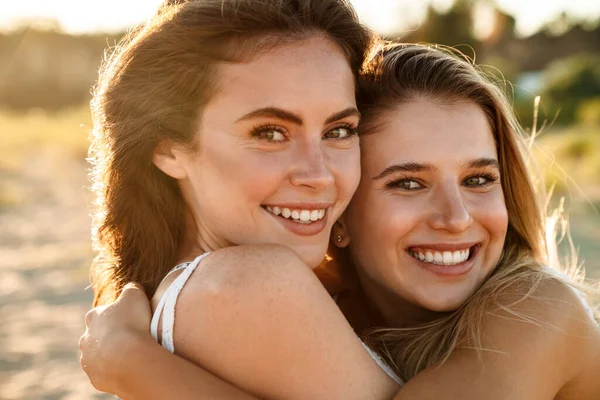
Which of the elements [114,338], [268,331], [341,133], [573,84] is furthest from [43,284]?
[573,84]

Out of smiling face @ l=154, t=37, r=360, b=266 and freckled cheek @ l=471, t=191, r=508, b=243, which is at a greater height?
smiling face @ l=154, t=37, r=360, b=266

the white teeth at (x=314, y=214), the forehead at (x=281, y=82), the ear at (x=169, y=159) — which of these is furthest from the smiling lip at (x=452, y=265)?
the ear at (x=169, y=159)

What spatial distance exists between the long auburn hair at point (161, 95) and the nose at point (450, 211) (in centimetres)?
60

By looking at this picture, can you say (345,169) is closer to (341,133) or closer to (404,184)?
(341,133)

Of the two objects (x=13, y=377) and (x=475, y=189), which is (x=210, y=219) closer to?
(x=475, y=189)

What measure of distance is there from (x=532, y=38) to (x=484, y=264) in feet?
75.3

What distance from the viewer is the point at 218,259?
2439 mm

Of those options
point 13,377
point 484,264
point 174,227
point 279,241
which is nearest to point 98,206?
point 174,227

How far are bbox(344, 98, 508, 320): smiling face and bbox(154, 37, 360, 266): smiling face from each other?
338mm

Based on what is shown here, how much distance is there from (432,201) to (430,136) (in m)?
0.25

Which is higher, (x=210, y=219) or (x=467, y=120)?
(x=467, y=120)

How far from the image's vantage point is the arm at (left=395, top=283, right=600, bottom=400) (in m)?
2.50

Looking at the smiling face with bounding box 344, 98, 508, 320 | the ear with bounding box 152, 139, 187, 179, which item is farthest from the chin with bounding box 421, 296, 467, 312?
the ear with bounding box 152, 139, 187, 179

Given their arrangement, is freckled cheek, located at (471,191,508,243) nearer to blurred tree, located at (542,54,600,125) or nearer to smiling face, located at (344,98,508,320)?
smiling face, located at (344,98,508,320)
